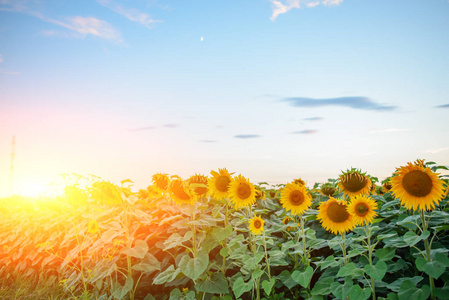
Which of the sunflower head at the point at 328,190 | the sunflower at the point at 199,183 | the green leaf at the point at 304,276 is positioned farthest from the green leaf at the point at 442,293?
the sunflower head at the point at 328,190

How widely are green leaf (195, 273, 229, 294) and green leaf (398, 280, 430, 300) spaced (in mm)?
1473

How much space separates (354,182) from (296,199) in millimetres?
609

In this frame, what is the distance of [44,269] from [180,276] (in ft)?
13.3

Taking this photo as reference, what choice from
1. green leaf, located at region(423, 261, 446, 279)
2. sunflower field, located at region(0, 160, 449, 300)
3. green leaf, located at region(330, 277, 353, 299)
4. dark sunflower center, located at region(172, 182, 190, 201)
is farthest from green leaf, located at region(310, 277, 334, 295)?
dark sunflower center, located at region(172, 182, 190, 201)

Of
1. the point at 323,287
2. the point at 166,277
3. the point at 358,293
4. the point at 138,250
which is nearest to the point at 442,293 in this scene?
the point at 358,293

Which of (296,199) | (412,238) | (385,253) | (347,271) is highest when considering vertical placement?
(296,199)

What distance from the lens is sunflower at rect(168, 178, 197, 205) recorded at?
133 inches

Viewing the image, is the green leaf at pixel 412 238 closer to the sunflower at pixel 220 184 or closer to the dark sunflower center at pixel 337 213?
the dark sunflower center at pixel 337 213

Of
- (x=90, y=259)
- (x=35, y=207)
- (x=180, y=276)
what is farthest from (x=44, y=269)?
(x=180, y=276)

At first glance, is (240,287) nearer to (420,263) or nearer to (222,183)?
(222,183)

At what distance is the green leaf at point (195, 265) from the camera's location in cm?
325

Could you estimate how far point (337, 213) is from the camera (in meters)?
2.99

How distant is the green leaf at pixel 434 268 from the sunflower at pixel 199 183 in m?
1.85

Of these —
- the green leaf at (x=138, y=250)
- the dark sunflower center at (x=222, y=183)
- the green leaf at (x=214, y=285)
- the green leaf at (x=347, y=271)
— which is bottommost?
the green leaf at (x=214, y=285)
